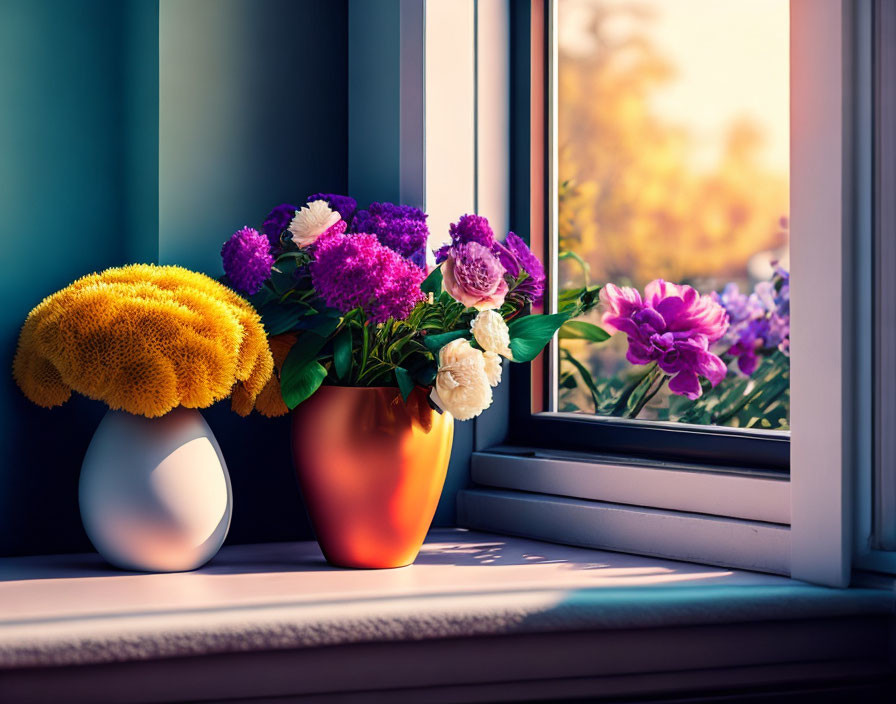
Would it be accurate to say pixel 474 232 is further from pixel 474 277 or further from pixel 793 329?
pixel 793 329

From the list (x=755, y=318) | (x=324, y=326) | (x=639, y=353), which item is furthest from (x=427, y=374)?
(x=755, y=318)

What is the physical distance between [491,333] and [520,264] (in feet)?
0.46

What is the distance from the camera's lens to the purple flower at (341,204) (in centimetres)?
121

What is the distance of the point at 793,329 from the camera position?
104 centimetres

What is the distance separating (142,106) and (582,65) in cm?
67

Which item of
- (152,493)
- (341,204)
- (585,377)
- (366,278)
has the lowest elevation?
(152,493)

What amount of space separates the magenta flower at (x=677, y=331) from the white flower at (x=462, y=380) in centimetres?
32

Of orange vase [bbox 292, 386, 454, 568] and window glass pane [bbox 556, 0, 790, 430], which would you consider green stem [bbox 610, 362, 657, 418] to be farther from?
orange vase [bbox 292, 386, 454, 568]

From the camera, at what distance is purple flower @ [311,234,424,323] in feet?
3.40

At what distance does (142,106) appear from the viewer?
125cm

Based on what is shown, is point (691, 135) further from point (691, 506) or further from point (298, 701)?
point (298, 701)

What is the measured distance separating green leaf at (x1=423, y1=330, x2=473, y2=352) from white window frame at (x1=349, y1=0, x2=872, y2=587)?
0.95 ft

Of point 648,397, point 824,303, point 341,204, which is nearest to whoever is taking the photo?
point 824,303

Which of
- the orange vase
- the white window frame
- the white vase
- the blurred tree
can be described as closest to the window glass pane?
the blurred tree
